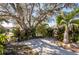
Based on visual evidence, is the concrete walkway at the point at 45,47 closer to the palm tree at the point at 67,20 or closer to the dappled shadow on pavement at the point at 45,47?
the dappled shadow on pavement at the point at 45,47

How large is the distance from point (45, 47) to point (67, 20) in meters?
0.37

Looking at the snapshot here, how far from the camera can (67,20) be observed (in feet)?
6.45

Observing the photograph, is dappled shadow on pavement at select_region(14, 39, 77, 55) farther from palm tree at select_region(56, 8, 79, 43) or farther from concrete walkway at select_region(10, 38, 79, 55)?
palm tree at select_region(56, 8, 79, 43)

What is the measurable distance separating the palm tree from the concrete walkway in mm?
117

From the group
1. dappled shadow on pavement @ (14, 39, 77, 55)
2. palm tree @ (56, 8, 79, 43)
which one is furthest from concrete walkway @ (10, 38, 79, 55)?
palm tree @ (56, 8, 79, 43)

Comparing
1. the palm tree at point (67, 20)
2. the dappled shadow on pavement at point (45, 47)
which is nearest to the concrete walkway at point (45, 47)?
the dappled shadow on pavement at point (45, 47)

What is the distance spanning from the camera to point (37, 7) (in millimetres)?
1978

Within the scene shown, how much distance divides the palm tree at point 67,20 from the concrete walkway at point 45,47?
0.12 meters

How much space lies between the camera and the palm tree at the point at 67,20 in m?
1.95
